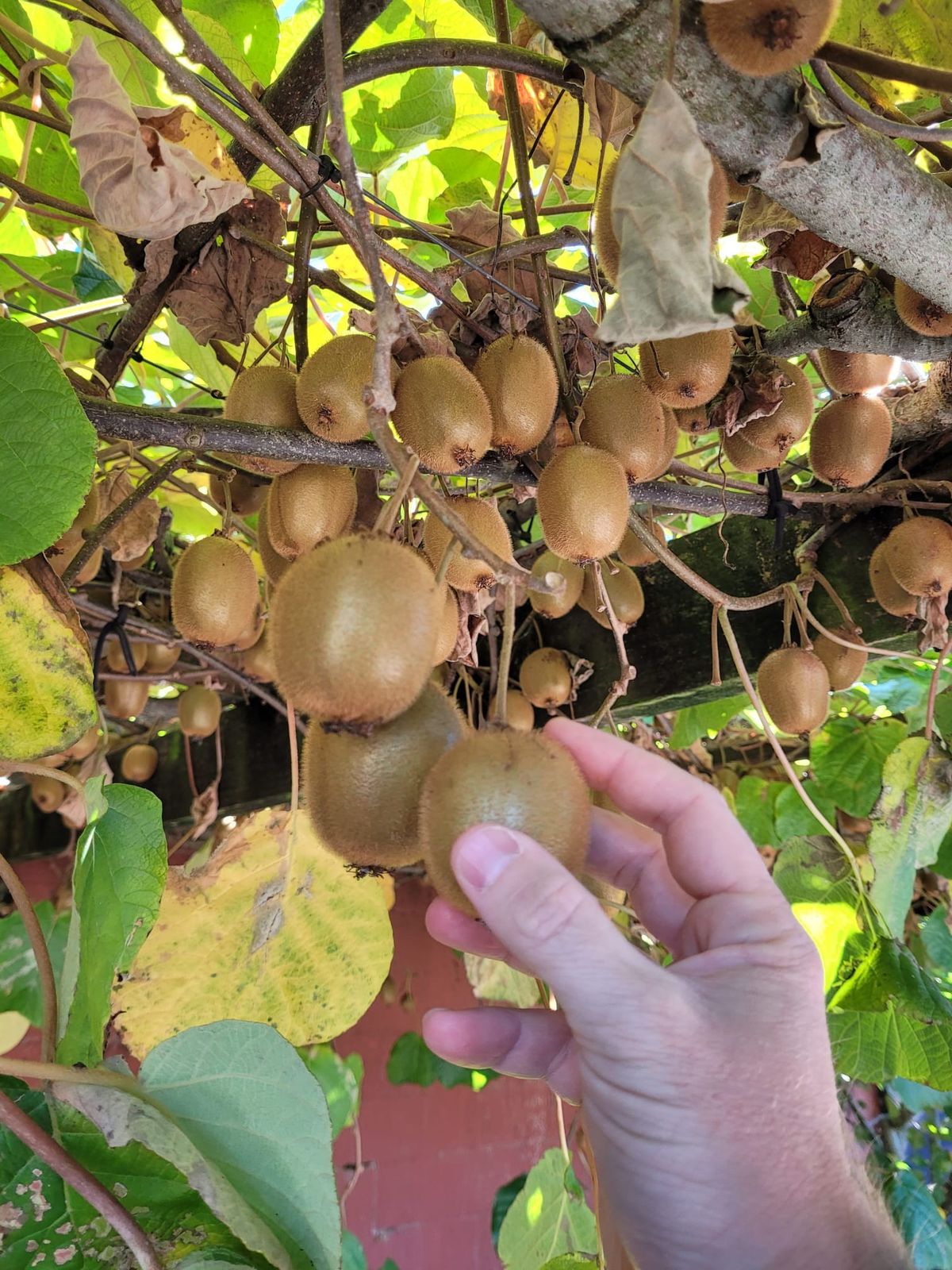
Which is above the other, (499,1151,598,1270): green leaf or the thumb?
the thumb

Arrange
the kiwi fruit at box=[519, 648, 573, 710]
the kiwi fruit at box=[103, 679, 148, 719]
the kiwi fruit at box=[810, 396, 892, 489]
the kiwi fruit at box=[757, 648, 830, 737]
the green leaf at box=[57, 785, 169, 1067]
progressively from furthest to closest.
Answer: the kiwi fruit at box=[103, 679, 148, 719], the kiwi fruit at box=[519, 648, 573, 710], the kiwi fruit at box=[757, 648, 830, 737], the kiwi fruit at box=[810, 396, 892, 489], the green leaf at box=[57, 785, 169, 1067]

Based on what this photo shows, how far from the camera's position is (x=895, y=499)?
1388 mm

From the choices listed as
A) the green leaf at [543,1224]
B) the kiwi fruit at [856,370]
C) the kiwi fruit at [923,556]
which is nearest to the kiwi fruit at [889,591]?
the kiwi fruit at [923,556]

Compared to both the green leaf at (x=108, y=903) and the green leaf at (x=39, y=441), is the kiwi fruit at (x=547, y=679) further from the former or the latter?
the green leaf at (x=39, y=441)

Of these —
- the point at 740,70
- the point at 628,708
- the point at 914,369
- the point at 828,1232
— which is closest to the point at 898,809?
the point at 628,708

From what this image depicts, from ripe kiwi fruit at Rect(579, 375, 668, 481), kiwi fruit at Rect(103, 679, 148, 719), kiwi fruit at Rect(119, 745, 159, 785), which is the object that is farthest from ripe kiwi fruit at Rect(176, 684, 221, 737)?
ripe kiwi fruit at Rect(579, 375, 668, 481)

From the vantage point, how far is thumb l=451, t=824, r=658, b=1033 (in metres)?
0.60

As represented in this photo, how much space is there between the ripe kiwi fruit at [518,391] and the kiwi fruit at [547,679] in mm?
748

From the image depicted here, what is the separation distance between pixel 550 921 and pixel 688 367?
665mm

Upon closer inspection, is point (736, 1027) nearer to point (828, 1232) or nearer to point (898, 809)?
point (828, 1232)

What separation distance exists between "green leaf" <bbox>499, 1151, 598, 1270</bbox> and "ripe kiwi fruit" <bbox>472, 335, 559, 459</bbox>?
1.45 m

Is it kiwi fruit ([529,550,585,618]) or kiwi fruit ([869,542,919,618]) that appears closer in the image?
kiwi fruit ([869,542,919,618])

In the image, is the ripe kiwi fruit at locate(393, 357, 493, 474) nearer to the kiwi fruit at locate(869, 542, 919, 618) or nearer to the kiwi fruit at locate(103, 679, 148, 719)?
the kiwi fruit at locate(869, 542, 919, 618)

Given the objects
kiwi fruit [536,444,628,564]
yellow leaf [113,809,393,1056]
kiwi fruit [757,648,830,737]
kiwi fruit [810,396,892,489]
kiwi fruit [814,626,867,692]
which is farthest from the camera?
kiwi fruit [814,626,867,692]
